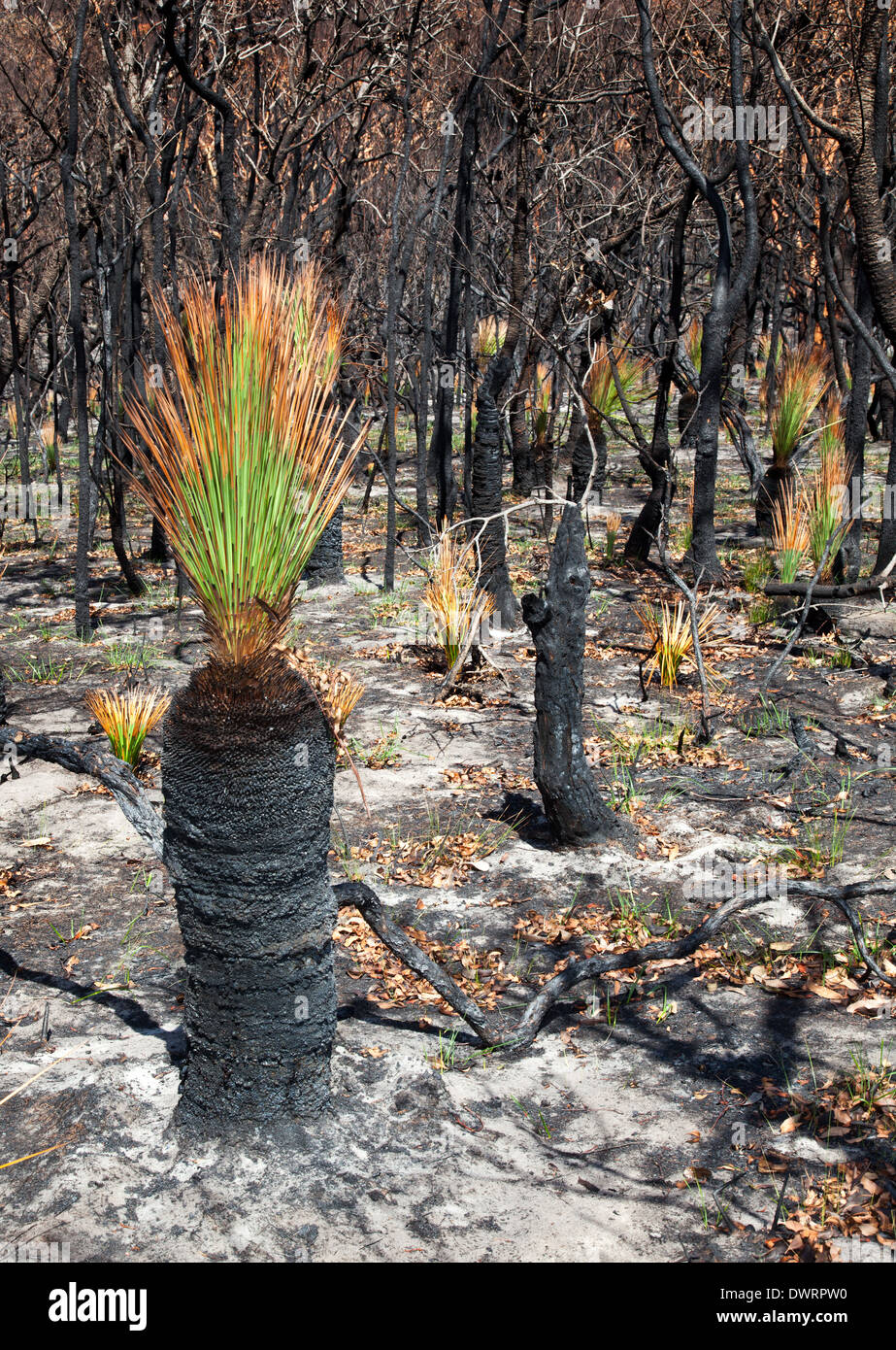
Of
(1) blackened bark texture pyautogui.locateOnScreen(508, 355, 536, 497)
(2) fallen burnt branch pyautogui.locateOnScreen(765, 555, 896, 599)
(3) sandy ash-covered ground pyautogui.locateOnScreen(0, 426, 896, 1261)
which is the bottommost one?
(3) sandy ash-covered ground pyautogui.locateOnScreen(0, 426, 896, 1261)

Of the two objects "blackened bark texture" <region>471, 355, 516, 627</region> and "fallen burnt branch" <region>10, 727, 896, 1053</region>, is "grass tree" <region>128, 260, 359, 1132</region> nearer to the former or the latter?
"fallen burnt branch" <region>10, 727, 896, 1053</region>

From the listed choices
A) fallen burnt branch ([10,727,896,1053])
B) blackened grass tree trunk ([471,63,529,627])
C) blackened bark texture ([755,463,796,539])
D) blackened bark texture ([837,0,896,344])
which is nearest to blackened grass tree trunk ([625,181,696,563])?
blackened bark texture ([755,463,796,539])

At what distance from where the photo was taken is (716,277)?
8477 millimetres

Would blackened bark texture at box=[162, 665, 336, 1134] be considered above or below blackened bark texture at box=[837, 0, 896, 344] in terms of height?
below

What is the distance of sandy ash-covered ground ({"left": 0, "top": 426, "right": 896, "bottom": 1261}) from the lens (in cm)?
256

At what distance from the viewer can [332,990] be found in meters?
2.79

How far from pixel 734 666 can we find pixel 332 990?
4.90 m

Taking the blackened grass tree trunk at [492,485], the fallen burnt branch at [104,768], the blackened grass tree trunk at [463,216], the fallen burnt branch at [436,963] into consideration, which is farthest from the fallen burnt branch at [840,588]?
the fallen burnt branch at [104,768]

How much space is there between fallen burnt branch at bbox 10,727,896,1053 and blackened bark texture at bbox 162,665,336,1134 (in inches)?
11.5

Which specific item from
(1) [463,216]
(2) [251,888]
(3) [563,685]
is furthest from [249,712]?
(1) [463,216]

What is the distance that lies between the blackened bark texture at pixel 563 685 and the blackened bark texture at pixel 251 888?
1999 millimetres

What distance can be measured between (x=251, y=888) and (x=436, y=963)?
83 centimetres

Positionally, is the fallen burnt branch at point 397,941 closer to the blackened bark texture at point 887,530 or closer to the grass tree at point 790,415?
the blackened bark texture at point 887,530

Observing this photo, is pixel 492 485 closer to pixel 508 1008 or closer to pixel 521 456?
pixel 508 1008
